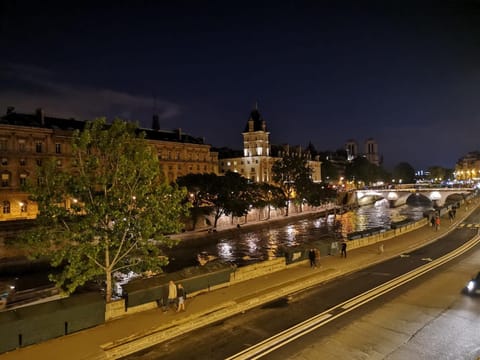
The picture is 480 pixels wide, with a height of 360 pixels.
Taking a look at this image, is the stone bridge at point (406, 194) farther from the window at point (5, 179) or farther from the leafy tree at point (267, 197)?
the window at point (5, 179)

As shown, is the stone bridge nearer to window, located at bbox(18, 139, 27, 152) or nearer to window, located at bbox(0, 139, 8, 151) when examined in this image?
window, located at bbox(18, 139, 27, 152)

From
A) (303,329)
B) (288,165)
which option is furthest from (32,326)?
(288,165)

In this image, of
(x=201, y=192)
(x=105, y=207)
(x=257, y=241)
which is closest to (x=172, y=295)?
(x=105, y=207)

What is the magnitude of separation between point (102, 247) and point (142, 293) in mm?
2827

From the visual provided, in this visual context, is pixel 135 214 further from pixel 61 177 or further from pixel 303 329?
pixel 303 329

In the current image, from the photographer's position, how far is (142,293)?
16469 millimetres

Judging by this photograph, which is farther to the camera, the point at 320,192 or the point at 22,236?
the point at 320,192

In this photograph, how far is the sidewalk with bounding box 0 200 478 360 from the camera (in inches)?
489

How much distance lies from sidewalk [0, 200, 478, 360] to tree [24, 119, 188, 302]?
9.16 ft

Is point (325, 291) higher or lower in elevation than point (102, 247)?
lower

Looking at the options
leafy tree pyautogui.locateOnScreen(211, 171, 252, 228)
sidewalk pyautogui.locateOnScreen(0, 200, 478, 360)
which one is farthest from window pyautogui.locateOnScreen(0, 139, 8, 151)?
sidewalk pyautogui.locateOnScreen(0, 200, 478, 360)

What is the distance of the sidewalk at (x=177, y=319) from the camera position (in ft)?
40.7

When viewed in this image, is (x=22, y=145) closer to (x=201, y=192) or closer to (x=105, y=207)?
(x=201, y=192)

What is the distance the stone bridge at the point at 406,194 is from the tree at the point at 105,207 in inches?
4198
